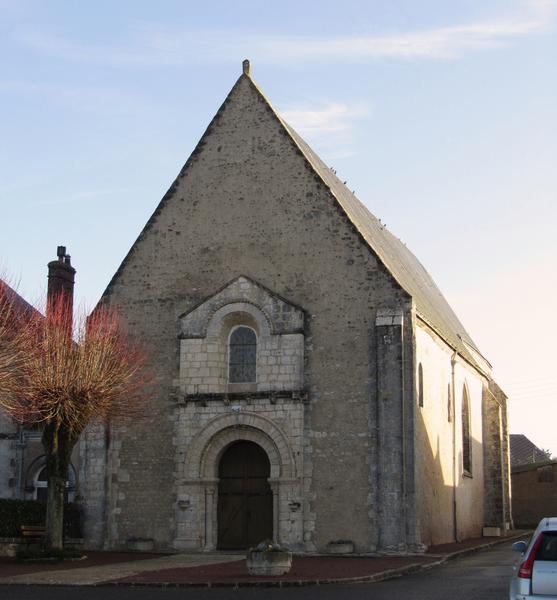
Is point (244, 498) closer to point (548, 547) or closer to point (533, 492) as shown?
point (548, 547)

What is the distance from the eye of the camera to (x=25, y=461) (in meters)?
32.1

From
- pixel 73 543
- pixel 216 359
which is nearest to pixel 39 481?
pixel 73 543

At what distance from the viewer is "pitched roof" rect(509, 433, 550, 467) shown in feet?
219

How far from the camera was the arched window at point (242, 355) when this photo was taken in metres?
25.2

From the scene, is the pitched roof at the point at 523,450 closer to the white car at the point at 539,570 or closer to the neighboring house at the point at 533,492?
the neighboring house at the point at 533,492

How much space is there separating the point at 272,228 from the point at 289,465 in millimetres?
6135

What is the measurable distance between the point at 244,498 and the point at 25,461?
10246mm

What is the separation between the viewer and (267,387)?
24.6 metres

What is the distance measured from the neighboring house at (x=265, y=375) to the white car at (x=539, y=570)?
12.1 meters

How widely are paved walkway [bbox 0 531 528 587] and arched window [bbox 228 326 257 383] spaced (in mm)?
4429

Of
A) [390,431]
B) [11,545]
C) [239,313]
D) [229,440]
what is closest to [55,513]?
[11,545]

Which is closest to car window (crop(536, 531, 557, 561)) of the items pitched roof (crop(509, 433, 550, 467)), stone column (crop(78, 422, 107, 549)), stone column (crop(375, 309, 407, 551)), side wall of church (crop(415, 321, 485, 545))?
stone column (crop(375, 309, 407, 551))

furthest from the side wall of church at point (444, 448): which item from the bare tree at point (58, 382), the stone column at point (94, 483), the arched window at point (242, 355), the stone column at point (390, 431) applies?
the stone column at point (94, 483)

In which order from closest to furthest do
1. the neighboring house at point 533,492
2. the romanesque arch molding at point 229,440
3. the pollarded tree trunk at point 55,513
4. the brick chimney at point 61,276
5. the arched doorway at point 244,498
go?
1. the pollarded tree trunk at point 55,513
2. the romanesque arch molding at point 229,440
3. the arched doorway at point 244,498
4. the brick chimney at point 61,276
5. the neighboring house at point 533,492
